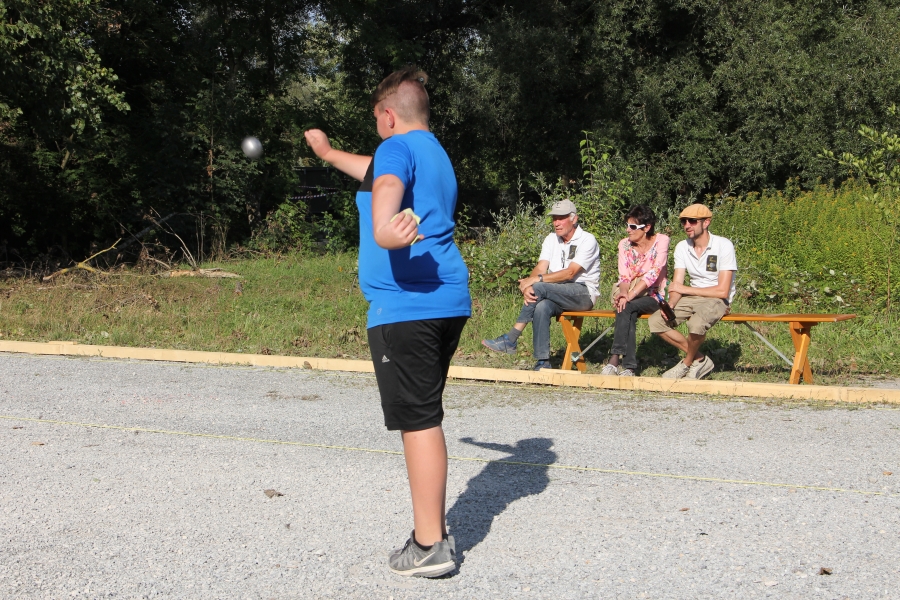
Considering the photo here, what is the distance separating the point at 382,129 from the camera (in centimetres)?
337

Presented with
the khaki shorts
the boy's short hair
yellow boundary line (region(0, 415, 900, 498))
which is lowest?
yellow boundary line (region(0, 415, 900, 498))

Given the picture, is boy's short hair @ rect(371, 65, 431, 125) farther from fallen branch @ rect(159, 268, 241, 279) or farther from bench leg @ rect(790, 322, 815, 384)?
fallen branch @ rect(159, 268, 241, 279)

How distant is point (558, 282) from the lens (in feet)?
26.1

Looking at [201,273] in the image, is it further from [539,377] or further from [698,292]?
[698,292]

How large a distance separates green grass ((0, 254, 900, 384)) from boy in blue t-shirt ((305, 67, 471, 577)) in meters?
4.90

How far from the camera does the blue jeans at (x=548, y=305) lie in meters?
7.68

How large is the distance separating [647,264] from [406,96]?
4.72 m

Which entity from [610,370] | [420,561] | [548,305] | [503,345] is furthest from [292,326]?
[420,561]

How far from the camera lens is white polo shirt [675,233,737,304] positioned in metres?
7.46

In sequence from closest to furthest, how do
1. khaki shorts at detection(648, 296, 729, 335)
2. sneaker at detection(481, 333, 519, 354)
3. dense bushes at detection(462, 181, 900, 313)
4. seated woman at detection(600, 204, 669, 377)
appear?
khaki shorts at detection(648, 296, 729, 335) < seated woman at detection(600, 204, 669, 377) < sneaker at detection(481, 333, 519, 354) < dense bushes at detection(462, 181, 900, 313)

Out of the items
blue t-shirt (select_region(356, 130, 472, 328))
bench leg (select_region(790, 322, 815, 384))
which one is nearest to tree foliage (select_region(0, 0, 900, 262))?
bench leg (select_region(790, 322, 815, 384))

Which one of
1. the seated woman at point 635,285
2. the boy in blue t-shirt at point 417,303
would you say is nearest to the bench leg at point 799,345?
the seated woman at point 635,285

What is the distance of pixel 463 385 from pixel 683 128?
18.6 meters

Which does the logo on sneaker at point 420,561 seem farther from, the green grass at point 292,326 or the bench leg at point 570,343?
the green grass at point 292,326
